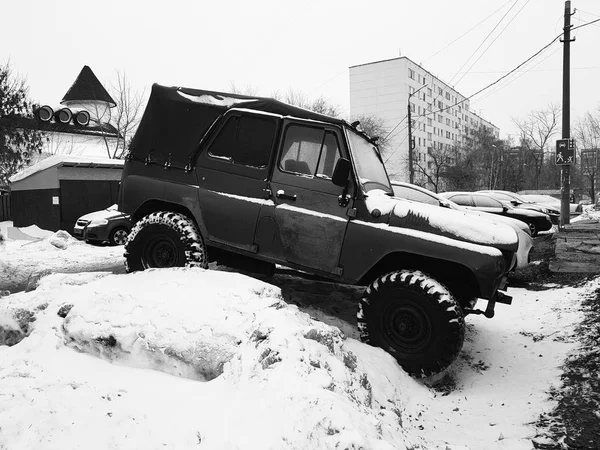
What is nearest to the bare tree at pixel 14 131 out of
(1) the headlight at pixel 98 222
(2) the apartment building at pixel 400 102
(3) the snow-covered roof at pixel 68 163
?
(3) the snow-covered roof at pixel 68 163

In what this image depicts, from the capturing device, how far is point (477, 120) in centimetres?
8412

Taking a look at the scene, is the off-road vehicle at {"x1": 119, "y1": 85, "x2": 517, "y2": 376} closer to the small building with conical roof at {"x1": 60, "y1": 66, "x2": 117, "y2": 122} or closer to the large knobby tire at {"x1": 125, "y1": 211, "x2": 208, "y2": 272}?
the large knobby tire at {"x1": 125, "y1": 211, "x2": 208, "y2": 272}

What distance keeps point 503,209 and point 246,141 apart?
39.4 feet

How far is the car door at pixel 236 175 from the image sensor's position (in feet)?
15.3

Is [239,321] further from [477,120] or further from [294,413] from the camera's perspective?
[477,120]

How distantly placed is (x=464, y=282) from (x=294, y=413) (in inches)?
99.0

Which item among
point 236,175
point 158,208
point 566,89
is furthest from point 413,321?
point 566,89

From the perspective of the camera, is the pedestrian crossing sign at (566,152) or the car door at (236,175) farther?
the pedestrian crossing sign at (566,152)

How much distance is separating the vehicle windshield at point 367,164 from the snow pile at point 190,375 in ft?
5.08

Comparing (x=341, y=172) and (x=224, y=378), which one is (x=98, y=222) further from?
(x=224, y=378)

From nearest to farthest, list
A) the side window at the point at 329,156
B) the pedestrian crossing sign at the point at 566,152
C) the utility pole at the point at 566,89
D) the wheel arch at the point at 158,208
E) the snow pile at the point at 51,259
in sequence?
the side window at the point at 329,156 < the wheel arch at the point at 158,208 < the snow pile at the point at 51,259 < the pedestrian crossing sign at the point at 566,152 < the utility pole at the point at 566,89

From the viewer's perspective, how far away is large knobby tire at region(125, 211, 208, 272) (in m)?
4.79

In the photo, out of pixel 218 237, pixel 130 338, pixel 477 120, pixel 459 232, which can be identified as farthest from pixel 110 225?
pixel 477 120

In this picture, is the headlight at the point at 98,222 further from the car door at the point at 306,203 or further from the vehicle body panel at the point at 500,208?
the vehicle body panel at the point at 500,208
